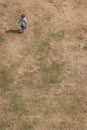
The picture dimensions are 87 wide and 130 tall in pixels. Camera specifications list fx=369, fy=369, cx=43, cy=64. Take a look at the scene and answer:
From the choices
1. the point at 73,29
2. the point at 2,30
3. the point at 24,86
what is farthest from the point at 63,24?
the point at 24,86

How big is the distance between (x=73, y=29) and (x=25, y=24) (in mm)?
4396

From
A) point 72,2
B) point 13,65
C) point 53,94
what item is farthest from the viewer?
point 72,2

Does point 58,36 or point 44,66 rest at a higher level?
point 58,36

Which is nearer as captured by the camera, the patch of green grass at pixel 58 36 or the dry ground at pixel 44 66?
the dry ground at pixel 44 66

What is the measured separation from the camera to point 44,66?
98.1 feet

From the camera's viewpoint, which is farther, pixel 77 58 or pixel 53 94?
pixel 77 58

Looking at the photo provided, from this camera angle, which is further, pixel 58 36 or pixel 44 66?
pixel 58 36

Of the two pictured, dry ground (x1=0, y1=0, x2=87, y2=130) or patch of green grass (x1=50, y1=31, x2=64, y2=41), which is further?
patch of green grass (x1=50, y1=31, x2=64, y2=41)

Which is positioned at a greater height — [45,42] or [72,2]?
[72,2]

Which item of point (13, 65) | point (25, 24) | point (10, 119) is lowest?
point (10, 119)

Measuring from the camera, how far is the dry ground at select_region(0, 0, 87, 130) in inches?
1037

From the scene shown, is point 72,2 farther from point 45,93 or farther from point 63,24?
point 45,93

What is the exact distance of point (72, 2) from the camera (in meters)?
36.0

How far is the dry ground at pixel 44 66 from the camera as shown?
26.3m
